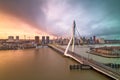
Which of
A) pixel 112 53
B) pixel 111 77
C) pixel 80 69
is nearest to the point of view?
pixel 111 77

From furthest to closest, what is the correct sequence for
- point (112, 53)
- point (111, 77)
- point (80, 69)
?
point (112, 53)
point (80, 69)
point (111, 77)

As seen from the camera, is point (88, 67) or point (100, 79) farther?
point (88, 67)

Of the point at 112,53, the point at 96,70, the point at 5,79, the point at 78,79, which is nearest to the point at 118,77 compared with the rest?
the point at 78,79

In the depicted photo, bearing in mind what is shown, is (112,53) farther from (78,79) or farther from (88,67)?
(78,79)

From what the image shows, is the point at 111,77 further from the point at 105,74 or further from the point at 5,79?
the point at 5,79

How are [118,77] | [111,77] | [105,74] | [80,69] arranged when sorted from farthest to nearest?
[80,69]
[105,74]
[111,77]
[118,77]

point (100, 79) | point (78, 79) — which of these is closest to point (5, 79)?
point (78, 79)

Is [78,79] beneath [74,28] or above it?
beneath

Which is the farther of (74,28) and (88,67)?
(74,28)

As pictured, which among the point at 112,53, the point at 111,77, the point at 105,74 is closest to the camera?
the point at 111,77
